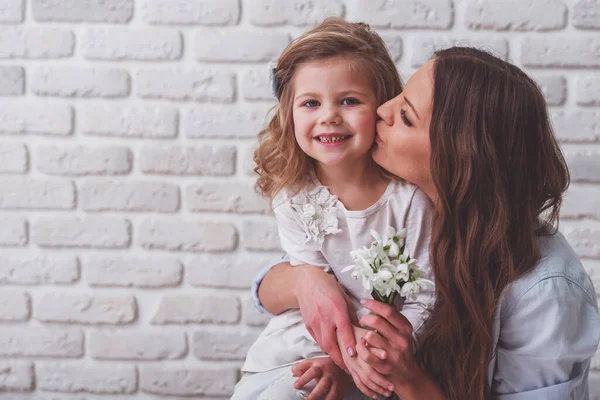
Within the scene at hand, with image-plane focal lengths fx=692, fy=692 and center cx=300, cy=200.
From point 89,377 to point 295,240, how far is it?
944mm

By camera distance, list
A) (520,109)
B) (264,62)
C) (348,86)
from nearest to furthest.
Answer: (520,109) < (348,86) < (264,62)

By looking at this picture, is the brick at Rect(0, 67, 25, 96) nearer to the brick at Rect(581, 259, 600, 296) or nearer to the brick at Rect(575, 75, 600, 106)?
the brick at Rect(575, 75, 600, 106)

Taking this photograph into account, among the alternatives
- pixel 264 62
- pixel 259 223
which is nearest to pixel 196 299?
pixel 259 223

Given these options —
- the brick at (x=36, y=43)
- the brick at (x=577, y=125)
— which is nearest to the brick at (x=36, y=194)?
the brick at (x=36, y=43)

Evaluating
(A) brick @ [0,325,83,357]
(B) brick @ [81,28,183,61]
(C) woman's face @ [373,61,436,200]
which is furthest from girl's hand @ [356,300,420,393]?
(A) brick @ [0,325,83,357]

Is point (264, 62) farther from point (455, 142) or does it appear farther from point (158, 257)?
point (455, 142)

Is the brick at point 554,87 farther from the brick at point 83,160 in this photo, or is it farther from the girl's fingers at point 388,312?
the brick at point 83,160

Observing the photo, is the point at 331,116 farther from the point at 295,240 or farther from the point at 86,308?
the point at 86,308

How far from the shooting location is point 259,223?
210 cm

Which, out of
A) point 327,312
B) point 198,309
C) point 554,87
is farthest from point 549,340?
point 198,309

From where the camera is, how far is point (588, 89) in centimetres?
200

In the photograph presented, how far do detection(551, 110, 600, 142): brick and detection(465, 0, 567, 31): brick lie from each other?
0.25 meters

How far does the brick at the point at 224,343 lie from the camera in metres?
2.17

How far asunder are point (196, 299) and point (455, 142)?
3.59 ft
